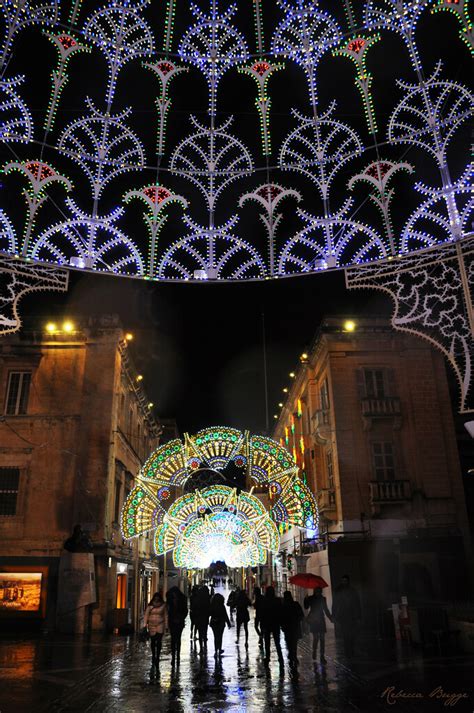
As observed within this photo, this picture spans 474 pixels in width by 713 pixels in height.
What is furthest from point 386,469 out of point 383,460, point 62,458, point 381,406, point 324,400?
point 62,458

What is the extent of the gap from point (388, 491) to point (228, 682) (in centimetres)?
1553

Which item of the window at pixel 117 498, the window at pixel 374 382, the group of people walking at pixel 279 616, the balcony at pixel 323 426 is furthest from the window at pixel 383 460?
the group of people walking at pixel 279 616

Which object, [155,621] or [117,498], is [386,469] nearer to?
[117,498]

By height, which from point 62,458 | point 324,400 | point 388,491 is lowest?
point 388,491

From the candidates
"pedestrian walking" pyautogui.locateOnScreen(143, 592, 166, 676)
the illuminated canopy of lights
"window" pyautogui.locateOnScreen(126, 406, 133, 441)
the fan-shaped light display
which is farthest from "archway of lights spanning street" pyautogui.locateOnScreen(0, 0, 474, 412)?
"window" pyautogui.locateOnScreen(126, 406, 133, 441)

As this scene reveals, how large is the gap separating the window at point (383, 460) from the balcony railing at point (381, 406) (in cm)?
140

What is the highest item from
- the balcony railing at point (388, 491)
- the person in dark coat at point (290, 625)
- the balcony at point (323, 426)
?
the balcony at point (323, 426)

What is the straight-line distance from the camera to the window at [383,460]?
26188 mm

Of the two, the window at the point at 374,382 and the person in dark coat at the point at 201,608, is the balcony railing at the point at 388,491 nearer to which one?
the window at the point at 374,382

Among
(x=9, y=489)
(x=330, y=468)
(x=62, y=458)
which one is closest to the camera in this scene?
(x=9, y=489)

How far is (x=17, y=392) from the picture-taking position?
25391 millimetres

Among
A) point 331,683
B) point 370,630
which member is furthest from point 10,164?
point 370,630

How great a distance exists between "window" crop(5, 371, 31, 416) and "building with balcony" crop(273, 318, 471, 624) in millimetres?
13671

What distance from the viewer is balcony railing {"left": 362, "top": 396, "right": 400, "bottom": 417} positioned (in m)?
26.6
